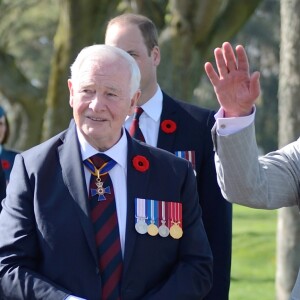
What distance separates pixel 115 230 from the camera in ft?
13.4

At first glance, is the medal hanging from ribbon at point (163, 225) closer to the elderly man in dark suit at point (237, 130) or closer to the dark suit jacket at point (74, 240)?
the dark suit jacket at point (74, 240)

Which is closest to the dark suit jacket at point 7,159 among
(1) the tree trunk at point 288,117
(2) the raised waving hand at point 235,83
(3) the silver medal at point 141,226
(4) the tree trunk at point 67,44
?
(1) the tree trunk at point 288,117

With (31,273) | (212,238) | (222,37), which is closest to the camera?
(31,273)

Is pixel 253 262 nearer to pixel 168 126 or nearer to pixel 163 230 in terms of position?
pixel 168 126

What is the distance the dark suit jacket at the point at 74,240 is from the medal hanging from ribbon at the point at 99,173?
6 cm

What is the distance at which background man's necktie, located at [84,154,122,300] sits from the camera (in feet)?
13.3

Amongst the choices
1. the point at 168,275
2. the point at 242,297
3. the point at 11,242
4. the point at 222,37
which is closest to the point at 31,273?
the point at 11,242

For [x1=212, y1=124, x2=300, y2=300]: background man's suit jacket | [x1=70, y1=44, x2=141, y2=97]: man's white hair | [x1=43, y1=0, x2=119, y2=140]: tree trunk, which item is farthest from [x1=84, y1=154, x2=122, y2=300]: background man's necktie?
[x1=43, y1=0, x2=119, y2=140]: tree trunk

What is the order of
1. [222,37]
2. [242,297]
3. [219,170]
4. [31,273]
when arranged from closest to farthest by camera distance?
[219,170] → [31,273] → [242,297] → [222,37]

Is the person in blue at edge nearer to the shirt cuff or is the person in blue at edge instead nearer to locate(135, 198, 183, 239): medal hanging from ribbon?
locate(135, 198, 183, 239): medal hanging from ribbon

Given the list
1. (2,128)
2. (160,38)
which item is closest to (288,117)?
(2,128)

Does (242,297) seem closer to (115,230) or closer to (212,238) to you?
(212,238)

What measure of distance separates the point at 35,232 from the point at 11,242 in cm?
10

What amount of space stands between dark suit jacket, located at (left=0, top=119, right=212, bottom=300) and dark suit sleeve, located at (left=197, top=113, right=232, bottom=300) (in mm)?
913
